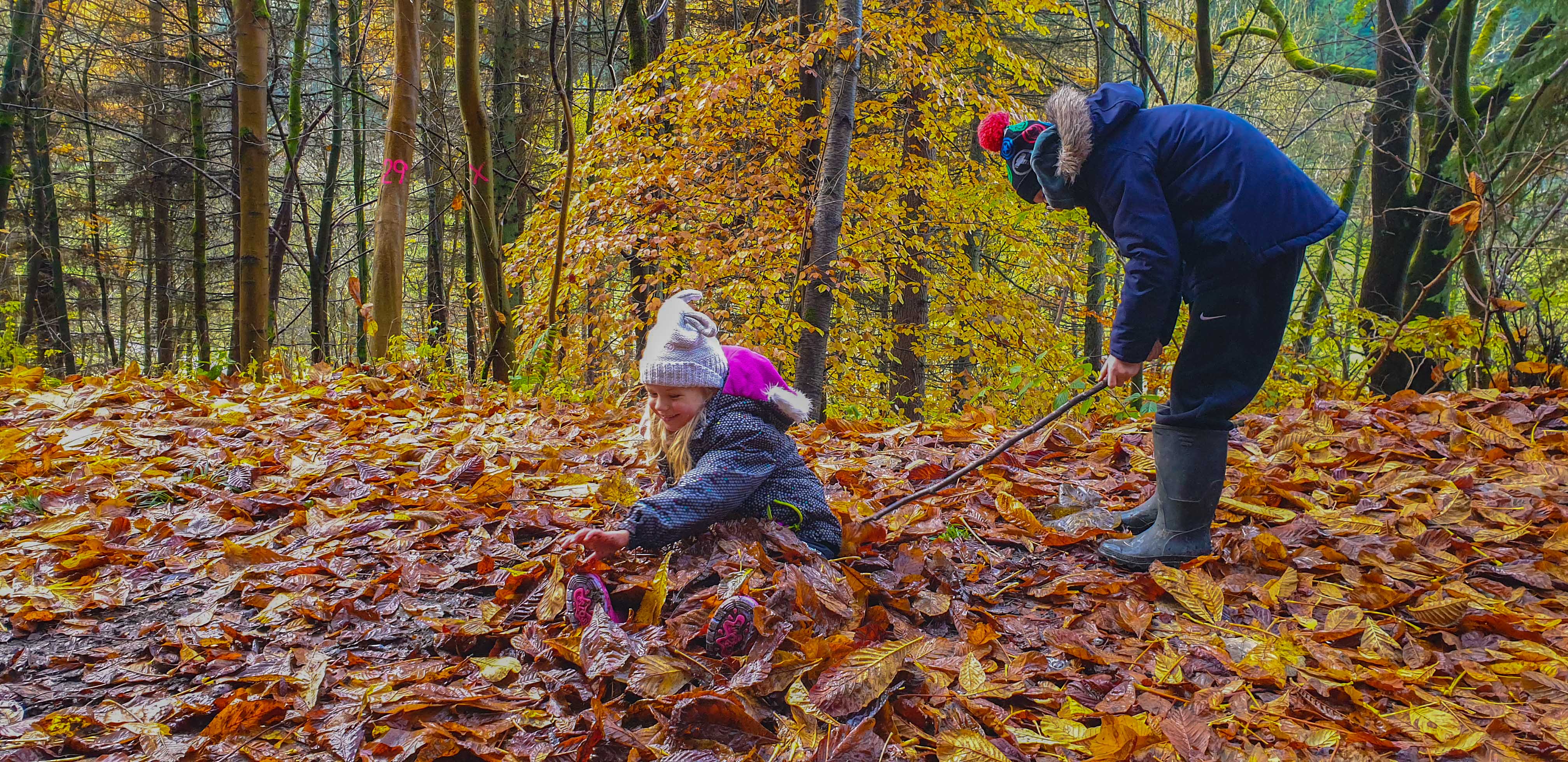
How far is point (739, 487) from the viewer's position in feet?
7.77

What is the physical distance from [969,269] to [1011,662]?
7588 mm

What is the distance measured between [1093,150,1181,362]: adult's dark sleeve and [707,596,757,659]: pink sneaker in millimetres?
1265

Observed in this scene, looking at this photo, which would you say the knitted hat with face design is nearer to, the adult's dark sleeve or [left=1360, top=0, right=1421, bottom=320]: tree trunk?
the adult's dark sleeve

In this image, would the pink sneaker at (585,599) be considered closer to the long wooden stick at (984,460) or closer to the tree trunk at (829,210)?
the long wooden stick at (984,460)

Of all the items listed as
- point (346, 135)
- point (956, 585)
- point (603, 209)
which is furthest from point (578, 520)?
point (346, 135)

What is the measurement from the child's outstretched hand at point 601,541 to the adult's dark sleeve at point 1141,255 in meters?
1.46

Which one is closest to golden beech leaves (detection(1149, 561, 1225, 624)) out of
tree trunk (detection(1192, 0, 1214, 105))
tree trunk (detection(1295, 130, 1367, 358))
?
tree trunk (detection(1295, 130, 1367, 358))

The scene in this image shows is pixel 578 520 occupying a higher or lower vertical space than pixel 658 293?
lower

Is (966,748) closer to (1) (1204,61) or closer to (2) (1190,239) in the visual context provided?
(2) (1190,239)

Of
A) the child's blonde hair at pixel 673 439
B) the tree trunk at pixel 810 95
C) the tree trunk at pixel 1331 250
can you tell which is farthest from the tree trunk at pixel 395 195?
the tree trunk at pixel 1331 250

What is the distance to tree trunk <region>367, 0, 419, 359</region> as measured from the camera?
7109 millimetres

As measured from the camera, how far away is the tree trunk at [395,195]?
711 centimetres

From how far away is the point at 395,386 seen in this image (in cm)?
549

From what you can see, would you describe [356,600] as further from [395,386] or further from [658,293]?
[658,293]
